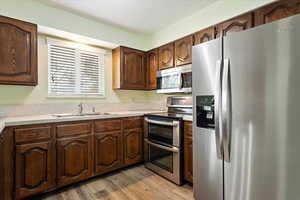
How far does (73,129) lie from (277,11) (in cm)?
265

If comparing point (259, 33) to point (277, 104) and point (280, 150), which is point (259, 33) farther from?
point (280, 150)

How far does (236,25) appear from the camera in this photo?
186 centimetres

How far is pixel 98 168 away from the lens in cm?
225

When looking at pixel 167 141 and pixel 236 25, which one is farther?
pixel 167 141

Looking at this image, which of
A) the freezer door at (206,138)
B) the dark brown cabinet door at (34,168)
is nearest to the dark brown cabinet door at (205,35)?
the freezer door at (206,138)

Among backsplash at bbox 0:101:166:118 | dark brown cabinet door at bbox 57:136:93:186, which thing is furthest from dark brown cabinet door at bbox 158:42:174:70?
dark brown cabinet door at bbox 57:136:93:186

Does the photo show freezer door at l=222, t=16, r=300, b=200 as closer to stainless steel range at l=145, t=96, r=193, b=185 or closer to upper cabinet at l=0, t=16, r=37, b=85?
stainless steel range at l=145, t=96, r=193, b=185

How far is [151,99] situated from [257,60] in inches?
99.5

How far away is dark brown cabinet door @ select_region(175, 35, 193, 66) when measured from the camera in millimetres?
2354

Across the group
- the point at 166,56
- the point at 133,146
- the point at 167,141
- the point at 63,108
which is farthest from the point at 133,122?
the point at 166,56

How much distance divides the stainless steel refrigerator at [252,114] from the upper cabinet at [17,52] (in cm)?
205

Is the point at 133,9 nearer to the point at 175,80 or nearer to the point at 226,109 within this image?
the point at 175,80

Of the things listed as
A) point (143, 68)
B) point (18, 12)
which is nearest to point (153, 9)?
point (143, 68)

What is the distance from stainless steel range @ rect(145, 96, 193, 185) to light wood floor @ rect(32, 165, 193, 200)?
144 millimetres
